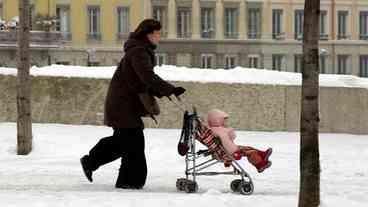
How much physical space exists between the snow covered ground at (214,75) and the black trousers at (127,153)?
6.39 metres

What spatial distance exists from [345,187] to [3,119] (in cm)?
756

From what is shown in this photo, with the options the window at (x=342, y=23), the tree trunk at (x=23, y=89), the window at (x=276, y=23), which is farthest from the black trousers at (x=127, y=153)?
the window at (x=342, y=23)

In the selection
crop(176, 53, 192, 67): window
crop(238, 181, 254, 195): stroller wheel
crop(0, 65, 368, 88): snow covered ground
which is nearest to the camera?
crop(238, 181, 254, 195): stroller wheel

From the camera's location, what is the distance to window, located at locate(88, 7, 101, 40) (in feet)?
200

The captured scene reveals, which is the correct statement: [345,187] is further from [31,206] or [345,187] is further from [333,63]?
[333,63]

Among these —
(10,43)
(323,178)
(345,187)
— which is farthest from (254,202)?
(10,43)

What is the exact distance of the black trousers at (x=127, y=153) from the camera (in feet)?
28.3

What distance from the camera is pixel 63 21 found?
2388 inches

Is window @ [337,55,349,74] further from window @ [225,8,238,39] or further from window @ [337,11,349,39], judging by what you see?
window @ [225,8,238,39]

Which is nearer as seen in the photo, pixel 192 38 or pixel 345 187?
pixel 345 187

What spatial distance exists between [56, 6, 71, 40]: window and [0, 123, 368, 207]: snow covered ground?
1821 inches

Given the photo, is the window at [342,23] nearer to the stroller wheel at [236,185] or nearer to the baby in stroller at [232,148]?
the baby in stroller at [232,148]

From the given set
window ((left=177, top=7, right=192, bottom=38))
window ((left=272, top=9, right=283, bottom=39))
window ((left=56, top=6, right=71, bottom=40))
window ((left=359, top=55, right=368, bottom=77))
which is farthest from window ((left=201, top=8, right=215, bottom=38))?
window ((left=359, top=55, right=368, bottom=77))

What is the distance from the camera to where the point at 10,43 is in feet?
144
